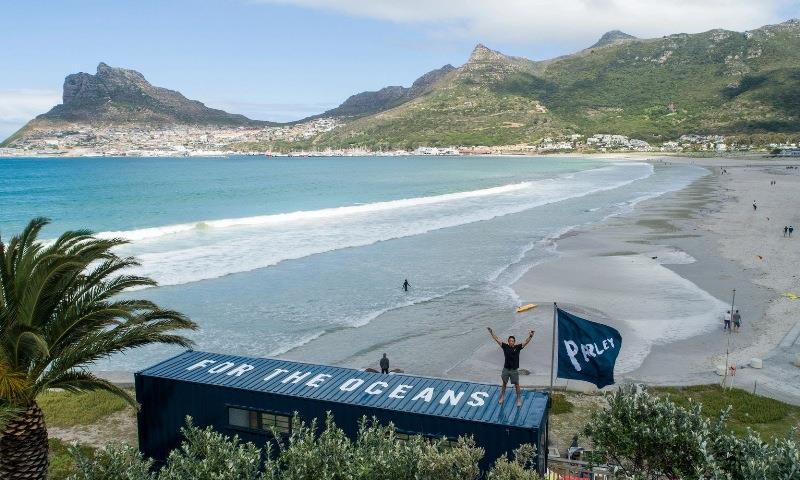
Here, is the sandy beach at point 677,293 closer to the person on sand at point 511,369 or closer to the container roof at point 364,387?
the container roof at point 364,387

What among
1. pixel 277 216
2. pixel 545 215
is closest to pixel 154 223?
pixel 277 216

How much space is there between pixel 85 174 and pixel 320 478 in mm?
148505

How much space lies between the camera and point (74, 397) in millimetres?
17609

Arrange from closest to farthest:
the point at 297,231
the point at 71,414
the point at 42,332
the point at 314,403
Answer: the point at 42,332, the point at 314,403, the point at 71,414, the point at 297,231

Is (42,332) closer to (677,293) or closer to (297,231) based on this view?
(677,293)

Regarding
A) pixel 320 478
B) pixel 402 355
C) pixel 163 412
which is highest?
pixel 320 478

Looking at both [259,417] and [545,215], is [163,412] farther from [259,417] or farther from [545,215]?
[545,215]

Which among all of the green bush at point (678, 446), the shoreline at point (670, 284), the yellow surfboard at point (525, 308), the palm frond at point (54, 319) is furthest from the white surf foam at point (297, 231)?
the green bush at point (678, 446)

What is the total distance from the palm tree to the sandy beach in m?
12.1

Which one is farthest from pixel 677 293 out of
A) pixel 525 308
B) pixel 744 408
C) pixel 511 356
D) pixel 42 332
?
pixel 42 332

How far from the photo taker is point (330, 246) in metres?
45.6

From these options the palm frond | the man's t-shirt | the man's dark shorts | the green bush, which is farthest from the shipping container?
the green bush

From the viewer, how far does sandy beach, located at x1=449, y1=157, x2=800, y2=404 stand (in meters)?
20.1

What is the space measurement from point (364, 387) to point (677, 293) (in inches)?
893
